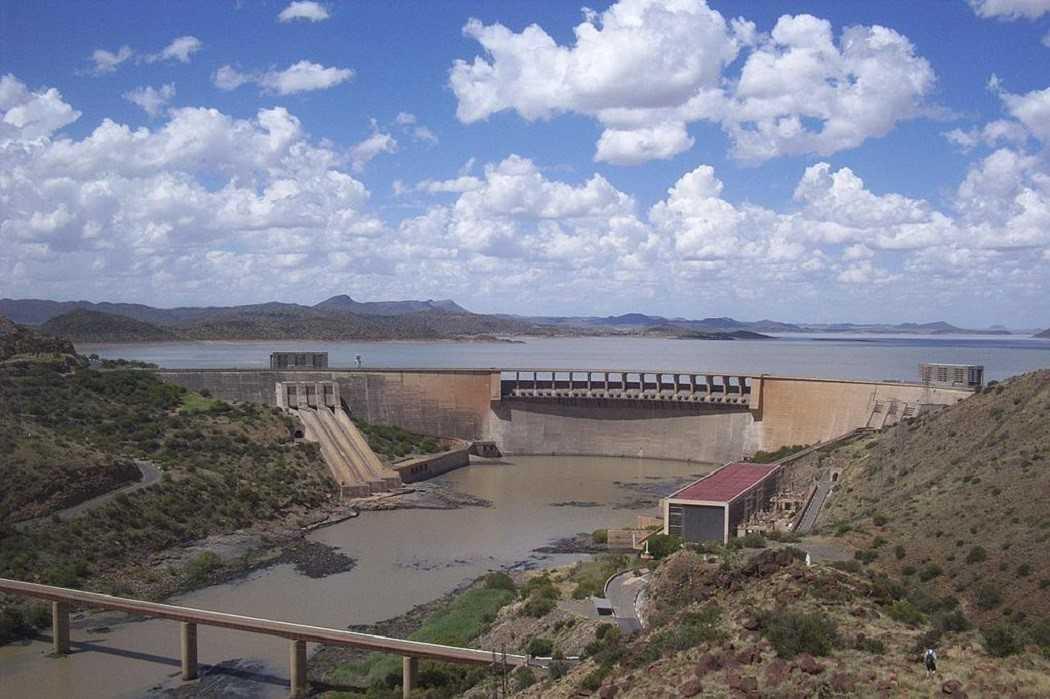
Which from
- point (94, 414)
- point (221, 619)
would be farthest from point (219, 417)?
point (221, 619)

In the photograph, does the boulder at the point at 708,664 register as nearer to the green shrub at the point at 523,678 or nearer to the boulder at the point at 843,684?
the boulder at the point at 843,684

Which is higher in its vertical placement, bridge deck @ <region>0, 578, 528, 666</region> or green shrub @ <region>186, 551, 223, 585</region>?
bridge deck @ <region>0, 578, 528, 666</region>

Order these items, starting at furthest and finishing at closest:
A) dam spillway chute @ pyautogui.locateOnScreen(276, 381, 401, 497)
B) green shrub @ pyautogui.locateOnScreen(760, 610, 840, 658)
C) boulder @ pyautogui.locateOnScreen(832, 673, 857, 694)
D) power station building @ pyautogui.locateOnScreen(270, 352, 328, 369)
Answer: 1. power station building @ pyautogui.locateOnScreen(270, 352, 328, 369)
2. dam spillway chute @ pyautogui.locateOnScreen(276, 381, 401, 497)
3. green shrub @ pyautogui.locateOnScreen(760, 610, 840, 658)
4. boulder @ pyautogui.locateOnScreen(832, 673, 857, 694)

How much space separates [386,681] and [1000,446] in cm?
1727

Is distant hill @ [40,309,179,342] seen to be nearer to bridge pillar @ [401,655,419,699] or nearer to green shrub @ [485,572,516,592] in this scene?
green shrub @ [485,572,516,592]

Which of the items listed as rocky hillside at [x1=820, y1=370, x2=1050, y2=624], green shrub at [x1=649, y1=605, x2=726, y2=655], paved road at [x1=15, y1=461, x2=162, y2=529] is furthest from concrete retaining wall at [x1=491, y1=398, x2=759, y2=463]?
green shrub at [x1=649, y1=605, x2=726, y2=655]

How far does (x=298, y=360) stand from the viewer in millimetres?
57219

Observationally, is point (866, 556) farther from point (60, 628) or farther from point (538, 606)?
point (60, 628)

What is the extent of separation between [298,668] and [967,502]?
600 inches

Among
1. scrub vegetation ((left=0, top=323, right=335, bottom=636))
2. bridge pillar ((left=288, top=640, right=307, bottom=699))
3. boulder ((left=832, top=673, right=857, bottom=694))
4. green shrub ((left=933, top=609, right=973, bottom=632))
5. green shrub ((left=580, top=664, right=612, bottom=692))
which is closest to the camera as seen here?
boulder ((left=832, top=673, right=857, bottom=694))

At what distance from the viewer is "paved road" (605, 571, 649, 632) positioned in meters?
19.2

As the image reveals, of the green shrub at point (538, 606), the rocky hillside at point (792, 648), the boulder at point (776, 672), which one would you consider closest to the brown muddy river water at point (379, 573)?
the green shrub at point (538, 606)

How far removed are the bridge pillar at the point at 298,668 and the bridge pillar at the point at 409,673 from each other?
2.51 metres

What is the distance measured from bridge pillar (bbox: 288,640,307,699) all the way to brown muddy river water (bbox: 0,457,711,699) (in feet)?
1.10
